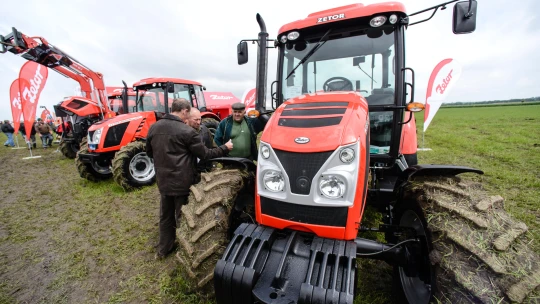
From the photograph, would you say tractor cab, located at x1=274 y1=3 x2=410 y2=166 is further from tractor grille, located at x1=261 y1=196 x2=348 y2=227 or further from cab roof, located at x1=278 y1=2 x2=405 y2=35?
tractor grille, located at x1=261 y1=196 x2=348 y2=227

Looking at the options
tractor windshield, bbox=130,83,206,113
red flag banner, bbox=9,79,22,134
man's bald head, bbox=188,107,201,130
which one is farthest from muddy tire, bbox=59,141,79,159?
man's bald head, bbox=188,107,201,130

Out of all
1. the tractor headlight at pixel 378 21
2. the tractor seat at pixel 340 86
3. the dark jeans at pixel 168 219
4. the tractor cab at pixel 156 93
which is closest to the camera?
the tractor headlight at pixel 378 21

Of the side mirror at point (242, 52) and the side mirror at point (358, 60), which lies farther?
the side mirror at point (242, 52)

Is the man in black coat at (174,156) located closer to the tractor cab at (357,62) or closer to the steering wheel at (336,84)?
the tractor cab at (357,62)

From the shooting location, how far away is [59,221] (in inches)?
171

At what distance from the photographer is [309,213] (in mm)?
1759

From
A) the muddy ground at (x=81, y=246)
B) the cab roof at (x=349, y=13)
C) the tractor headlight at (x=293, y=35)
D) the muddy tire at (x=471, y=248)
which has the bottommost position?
the muddy ground at (x=81, y=246)

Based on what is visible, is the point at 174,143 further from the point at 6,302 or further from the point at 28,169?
the point at 28,169

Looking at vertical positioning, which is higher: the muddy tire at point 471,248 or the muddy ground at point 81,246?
the muddy tire at point 471,248

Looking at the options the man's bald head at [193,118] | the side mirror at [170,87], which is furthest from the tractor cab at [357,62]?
the side mirror at [170,87]

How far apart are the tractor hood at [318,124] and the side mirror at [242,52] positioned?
1311 millimetres

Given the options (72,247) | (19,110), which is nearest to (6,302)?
(72,247)

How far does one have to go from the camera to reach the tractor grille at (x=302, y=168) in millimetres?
1731

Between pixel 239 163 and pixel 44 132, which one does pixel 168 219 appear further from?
pixel 44 132
